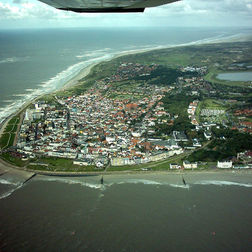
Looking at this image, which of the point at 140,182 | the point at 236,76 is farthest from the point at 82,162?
the point at 236,76

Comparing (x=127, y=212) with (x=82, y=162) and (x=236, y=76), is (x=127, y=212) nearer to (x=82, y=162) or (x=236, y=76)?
(x=82, y=162)

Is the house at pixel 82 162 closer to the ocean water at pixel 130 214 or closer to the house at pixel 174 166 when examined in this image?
the ocean water at pixel 130 214

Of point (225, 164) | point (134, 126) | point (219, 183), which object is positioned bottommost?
point (219, 183)

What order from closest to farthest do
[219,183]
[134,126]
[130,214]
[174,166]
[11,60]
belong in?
[130,214]
[219,183]
[174,166]
[134,126]
[11,60]

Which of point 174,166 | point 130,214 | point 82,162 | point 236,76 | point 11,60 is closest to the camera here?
point 130,214

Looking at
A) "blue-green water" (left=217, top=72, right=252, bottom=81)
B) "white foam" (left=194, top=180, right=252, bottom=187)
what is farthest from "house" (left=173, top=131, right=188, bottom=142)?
"blue-green water" (left=217, top=72, right=252, bottom=81)

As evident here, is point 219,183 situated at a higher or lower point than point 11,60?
lower

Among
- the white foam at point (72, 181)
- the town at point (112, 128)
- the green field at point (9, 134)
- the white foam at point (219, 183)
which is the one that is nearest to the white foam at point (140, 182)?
the white foam at point (72, 181)

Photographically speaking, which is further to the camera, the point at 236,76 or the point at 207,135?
the point at 236,76

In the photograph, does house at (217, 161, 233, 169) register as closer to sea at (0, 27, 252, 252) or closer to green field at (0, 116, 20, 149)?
sea at (0, 27, 252, 252)
